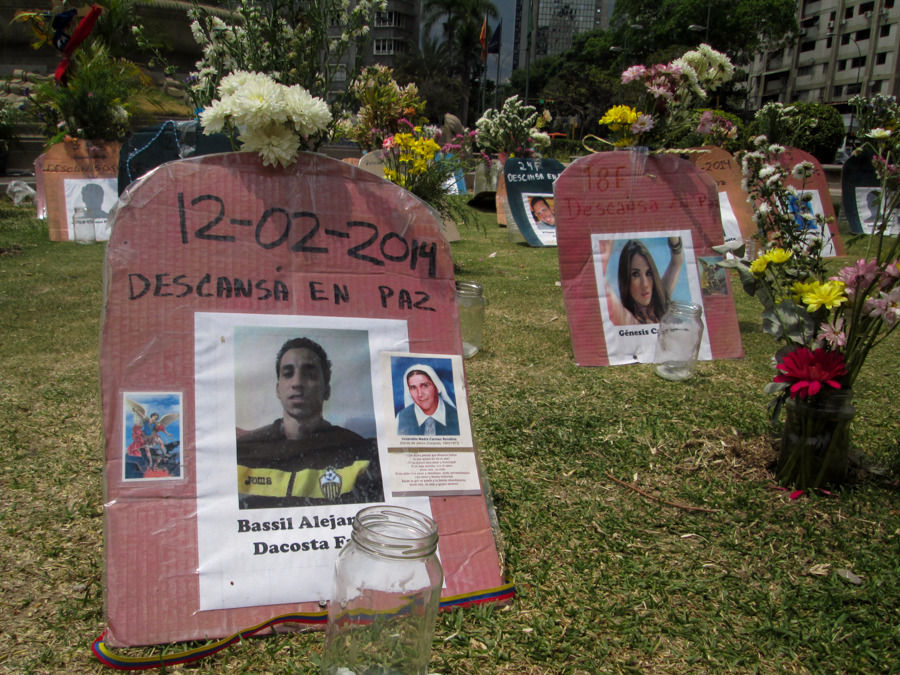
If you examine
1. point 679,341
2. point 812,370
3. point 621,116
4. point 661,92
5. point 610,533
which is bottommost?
point 610,533

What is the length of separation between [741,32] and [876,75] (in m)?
10.8

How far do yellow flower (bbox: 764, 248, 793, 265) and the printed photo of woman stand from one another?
4.87 feet

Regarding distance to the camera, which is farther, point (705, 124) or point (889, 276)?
point (705, 124)

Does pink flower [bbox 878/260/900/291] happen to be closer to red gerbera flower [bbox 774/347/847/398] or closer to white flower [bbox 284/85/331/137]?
red gerbera flower [bbox 774/347/847/398]

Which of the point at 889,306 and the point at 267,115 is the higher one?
the point at 267,115

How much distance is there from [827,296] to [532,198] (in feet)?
23.9

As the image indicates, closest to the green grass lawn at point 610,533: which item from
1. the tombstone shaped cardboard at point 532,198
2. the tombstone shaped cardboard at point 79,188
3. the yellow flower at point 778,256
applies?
the yellow flower at point 778,256

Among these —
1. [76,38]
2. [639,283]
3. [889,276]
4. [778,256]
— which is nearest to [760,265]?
[778,256]

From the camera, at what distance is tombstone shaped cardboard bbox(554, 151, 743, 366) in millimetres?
3682

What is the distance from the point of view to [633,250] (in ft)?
12.3

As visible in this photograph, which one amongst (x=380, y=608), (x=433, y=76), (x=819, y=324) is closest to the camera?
(x=380, y=608)

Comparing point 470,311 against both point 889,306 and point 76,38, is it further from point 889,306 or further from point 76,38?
point 76,38

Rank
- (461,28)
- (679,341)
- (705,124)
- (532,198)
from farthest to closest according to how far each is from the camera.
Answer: (461,28), (532,198), (705,124), (679,341)

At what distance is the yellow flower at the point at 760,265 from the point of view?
2.26 m
